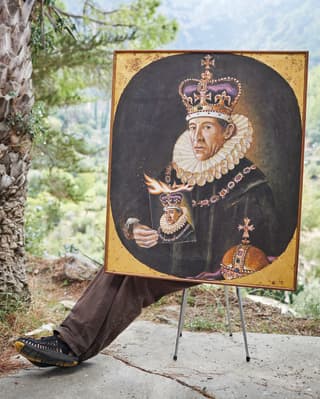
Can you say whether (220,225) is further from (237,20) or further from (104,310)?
(237,20)

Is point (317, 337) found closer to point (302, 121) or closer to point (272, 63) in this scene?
point (302, 121)

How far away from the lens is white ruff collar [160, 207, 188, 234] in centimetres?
192

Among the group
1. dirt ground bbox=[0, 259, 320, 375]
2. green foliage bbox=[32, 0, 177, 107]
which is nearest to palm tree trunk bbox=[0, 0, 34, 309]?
dirt ground bbox=[0, 259, 320, 375]

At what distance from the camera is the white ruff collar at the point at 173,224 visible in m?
1.92

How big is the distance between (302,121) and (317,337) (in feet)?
4.37

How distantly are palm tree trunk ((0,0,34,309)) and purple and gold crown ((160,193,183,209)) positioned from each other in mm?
1000

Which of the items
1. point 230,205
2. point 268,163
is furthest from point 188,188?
point 268,163

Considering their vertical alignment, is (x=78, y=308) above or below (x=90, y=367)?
above

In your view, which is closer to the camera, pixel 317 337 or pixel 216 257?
pixel 216 257

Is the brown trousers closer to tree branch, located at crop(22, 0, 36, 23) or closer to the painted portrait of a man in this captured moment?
the painted portrait of a man

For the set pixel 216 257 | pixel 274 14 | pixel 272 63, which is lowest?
pixel 216 257

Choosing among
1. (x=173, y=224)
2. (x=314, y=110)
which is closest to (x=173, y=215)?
(x=173, y=224)

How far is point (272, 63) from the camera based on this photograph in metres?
1.83

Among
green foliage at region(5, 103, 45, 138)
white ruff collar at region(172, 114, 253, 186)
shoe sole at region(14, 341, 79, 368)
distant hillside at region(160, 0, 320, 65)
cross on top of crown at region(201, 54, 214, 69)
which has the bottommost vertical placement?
shoe sole at region(14, 341, 79, 368)
